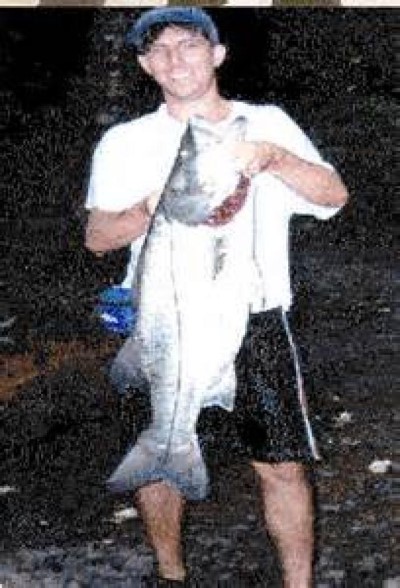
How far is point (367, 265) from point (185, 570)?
3.25ft

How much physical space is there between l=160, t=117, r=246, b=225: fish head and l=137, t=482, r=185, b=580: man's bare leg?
748 mm

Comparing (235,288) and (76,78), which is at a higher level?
(76,78)

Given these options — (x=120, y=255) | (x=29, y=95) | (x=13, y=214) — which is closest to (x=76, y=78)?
(x=29, y=95)

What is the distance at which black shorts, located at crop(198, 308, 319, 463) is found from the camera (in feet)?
8.82

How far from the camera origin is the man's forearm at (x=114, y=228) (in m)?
2.65

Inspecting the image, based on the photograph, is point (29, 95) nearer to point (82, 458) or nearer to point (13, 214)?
point (13, 214)

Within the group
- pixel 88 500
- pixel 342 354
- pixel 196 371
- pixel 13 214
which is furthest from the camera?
pixel 342 354

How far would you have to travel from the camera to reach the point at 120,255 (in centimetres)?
277

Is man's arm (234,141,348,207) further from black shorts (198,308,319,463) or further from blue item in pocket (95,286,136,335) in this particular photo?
blue item in pocket (95,286,136,335)

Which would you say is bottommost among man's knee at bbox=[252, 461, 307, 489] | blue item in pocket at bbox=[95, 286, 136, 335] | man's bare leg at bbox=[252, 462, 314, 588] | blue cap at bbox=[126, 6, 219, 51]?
man's bare leg at bbox=[252, 462, 314, 588]

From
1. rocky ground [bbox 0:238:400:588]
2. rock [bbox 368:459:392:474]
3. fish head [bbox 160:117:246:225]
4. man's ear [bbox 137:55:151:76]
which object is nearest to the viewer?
fish head [bbox 160:117:246:225]

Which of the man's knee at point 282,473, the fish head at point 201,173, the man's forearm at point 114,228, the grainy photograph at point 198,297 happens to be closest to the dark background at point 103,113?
the grainy photograph at point 198,297

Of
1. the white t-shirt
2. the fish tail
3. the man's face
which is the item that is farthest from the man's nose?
the fish tail

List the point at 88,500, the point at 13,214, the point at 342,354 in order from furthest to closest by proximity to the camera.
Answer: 1. the point at 342,354
2. the point at 88,500
3. the point at 13,214
